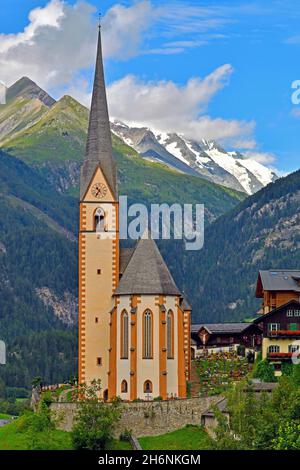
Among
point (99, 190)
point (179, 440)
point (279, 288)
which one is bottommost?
point (179, 440)

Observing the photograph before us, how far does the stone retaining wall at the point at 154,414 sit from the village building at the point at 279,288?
2329cm

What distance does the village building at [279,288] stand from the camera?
405 feet

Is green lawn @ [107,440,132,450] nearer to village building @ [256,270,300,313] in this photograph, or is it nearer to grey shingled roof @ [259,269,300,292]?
village building @ [256,270,300,313]

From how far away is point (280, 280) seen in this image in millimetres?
126062

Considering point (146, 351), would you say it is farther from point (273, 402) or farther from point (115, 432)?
point (273, 402)

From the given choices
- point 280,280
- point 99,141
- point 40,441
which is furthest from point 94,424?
point 99,141

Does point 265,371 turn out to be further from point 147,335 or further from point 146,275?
point 146,275

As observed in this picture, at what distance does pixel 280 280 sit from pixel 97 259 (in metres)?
21.3

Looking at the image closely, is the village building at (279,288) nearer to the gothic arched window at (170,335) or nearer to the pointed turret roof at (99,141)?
the gothic arched window at (170,335)

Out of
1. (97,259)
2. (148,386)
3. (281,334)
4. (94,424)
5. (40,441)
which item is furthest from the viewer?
(97,259)

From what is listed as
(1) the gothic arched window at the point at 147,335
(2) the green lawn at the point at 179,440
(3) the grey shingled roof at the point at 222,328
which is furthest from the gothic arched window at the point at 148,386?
(3) the grey shingled roof at the point at 222,328

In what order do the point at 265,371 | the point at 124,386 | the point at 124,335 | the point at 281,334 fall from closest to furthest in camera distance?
the point at 265,371 → the point at 124,386 → the point at 124,335 → the point at 281,334

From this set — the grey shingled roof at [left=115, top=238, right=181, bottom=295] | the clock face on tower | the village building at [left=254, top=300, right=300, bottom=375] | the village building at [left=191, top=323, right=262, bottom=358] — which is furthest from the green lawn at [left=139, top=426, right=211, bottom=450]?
the village building at [left=191, top=323, right=262, bottom=358]
